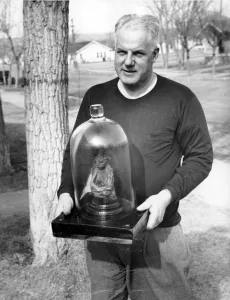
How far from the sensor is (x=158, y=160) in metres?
1.90

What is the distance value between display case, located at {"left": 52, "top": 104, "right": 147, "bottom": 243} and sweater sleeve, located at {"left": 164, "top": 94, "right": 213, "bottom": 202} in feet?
0.80

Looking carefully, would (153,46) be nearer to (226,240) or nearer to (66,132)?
(66,132)

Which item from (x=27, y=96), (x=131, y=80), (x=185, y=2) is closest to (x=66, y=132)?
(x=27, y=96)

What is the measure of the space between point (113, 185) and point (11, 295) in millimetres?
1801

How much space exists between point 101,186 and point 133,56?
1.96 ft

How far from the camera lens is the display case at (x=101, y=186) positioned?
168cm

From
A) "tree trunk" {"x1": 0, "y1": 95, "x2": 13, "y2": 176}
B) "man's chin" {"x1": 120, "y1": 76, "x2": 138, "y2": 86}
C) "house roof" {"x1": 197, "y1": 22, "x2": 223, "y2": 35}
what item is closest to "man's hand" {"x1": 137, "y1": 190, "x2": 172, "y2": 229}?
"man's chin" {"x1": 120, "y1": 76, "x2": 138, "y2": 86}

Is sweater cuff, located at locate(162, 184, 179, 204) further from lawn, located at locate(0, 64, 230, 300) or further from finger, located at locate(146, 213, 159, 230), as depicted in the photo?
lawn, located at locate(0, 64, 230, 300)

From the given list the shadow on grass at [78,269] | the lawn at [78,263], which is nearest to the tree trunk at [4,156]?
the lawn at [78,263]

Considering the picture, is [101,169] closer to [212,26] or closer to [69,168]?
[69,168]

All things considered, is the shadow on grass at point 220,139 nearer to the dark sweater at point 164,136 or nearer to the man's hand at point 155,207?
the dark sweater at point 164,136

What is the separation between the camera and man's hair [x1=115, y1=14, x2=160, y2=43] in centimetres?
172

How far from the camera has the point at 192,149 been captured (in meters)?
1.84

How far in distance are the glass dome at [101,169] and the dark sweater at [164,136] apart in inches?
2.0
